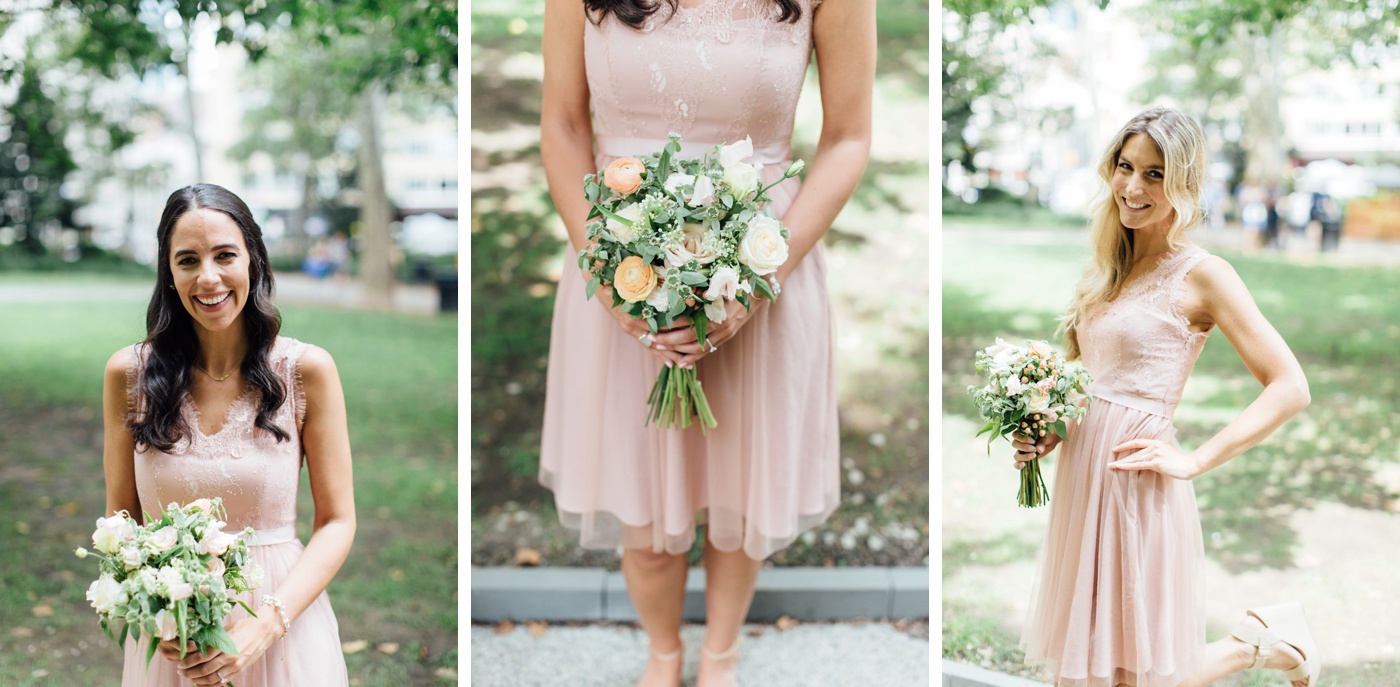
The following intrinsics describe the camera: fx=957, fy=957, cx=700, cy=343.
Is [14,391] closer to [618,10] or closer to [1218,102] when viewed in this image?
[618,10]

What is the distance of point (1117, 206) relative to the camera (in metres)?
2.74

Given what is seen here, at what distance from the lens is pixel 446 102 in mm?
9852

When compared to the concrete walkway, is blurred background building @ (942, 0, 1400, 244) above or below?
above

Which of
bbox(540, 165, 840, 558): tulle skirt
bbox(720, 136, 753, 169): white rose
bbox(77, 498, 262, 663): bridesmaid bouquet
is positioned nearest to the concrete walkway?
bbox(540, 165, 840, 558): tulle skirt

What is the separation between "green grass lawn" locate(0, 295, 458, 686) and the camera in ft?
13.0

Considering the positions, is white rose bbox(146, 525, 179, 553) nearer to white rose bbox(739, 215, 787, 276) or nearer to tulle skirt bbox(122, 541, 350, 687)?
tulle skirt bbox(122, 541, 350, 687)

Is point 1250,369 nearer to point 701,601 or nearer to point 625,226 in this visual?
point 625,226

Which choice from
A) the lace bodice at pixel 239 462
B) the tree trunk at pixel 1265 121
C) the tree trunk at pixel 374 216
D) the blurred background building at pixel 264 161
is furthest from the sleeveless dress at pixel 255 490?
the tree trunk at pixel 374 216

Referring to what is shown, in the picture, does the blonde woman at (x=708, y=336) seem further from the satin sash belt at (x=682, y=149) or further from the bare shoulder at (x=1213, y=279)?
the bare shoulder at (x=1213, y=279)

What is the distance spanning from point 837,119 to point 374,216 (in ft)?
37.4

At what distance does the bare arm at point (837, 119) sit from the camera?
9.12 ft

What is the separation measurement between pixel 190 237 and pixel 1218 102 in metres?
11.6

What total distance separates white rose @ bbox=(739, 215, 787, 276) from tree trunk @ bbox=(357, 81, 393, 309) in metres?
11.5

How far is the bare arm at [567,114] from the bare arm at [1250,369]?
1715mm
